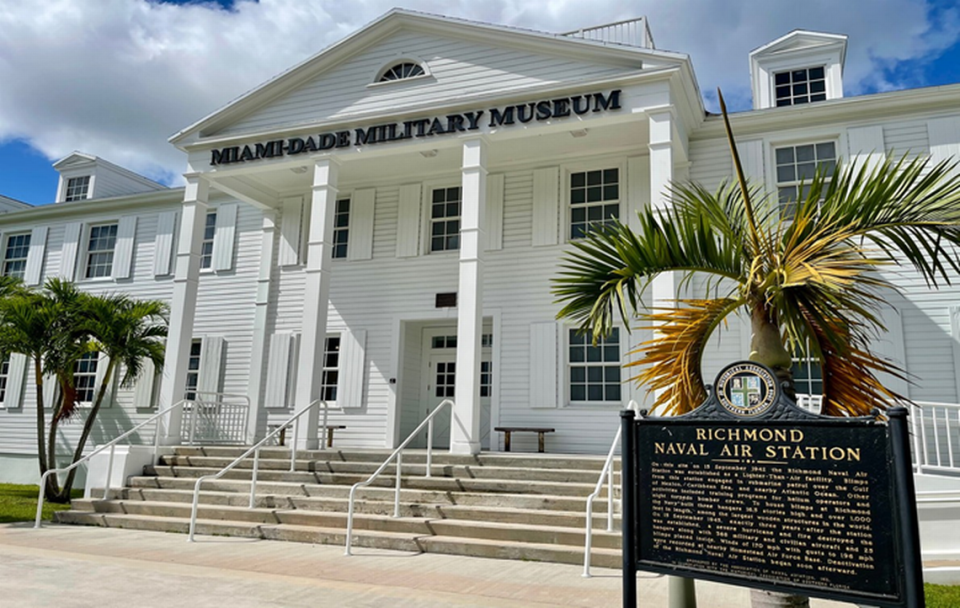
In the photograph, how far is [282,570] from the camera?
662 cm

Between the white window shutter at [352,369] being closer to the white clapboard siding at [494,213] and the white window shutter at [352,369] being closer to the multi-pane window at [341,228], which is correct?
the multi-pane window at [341,228]

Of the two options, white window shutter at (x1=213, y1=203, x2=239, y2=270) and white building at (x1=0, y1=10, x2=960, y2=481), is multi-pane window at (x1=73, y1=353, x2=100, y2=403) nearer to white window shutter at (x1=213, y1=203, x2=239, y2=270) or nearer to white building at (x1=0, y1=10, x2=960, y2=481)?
white building at (x1=0, y1=10, x2=960, y2=481)

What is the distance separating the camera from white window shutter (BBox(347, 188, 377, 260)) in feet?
47.3

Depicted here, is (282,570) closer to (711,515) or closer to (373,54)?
(711,515)

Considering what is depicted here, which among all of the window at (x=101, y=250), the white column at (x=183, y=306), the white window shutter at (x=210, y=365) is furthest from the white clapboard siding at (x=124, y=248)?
the white column at (x=183, y=306)

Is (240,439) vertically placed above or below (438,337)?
below

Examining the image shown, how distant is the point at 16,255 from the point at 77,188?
248 centimetres

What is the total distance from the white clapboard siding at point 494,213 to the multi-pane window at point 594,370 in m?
2.34

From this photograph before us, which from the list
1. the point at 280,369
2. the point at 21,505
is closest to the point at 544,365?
the point at 280,369

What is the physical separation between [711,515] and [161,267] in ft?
53.2

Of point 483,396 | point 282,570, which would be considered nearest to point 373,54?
point 483,396

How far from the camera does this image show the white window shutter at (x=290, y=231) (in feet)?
49.3

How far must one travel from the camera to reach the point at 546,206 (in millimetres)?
13141

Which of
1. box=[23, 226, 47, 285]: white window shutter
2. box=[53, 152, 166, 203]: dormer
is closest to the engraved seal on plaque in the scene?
box=[23, 226, 47, 285]: white window shutter
